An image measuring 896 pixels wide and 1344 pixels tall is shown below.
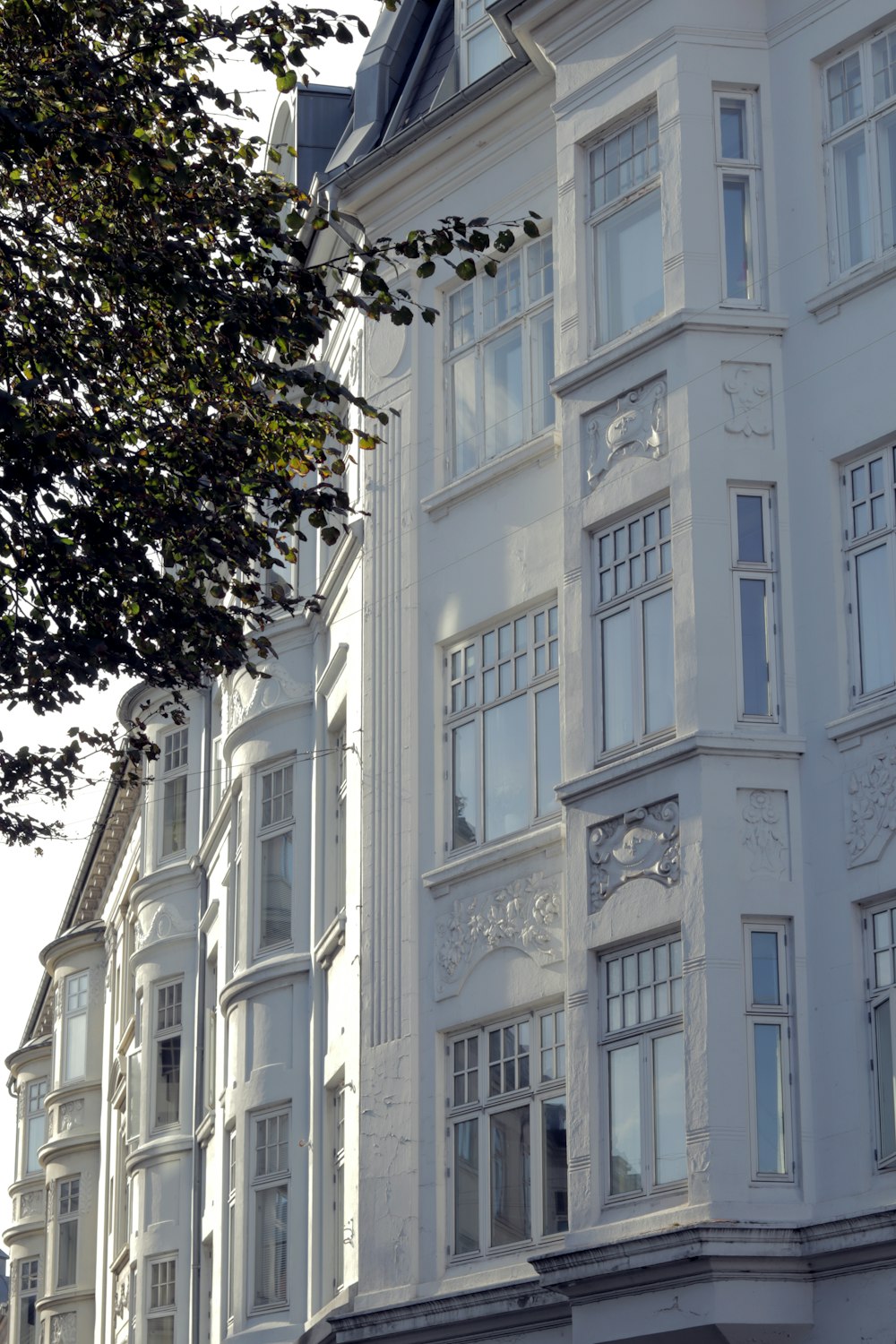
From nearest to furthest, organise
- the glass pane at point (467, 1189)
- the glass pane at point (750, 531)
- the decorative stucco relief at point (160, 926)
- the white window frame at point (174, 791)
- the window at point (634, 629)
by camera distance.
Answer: the glass pane at point (750, 531) → the window at point (634, 629) → the glass pane at point (467, 1189) → the decorative stucco relief at point (160, 926) → the white window frame at point (174, 791)

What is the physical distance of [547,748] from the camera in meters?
20.9

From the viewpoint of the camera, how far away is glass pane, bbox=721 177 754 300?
19.6 m

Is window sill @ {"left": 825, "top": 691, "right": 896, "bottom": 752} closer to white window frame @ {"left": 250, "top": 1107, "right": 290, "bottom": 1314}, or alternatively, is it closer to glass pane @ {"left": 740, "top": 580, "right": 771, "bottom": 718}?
glass pane @ {"left": 740, "top": 580, "right": 771, "bottom": 718}

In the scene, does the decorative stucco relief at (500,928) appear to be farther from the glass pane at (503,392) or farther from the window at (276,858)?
the window at (276,858)

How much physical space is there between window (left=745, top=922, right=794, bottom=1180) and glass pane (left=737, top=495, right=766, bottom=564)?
2965mm

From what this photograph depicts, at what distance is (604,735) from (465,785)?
2671mm

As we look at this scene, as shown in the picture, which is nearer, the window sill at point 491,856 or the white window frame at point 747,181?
the white window frame at point 747,181

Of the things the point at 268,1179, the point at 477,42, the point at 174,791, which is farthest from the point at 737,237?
the point at 174,791

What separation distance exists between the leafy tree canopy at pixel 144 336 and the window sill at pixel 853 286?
346 cm

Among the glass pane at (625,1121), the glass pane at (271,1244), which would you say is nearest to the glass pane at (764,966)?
the glass pane at (625,1121)

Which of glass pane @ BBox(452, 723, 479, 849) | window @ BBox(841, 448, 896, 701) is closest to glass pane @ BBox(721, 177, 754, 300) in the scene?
window @ BBox(841, 448, 896, 701)

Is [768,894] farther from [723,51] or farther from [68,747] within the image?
[723,51]

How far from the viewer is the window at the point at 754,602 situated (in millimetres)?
18484

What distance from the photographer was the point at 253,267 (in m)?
16.5
